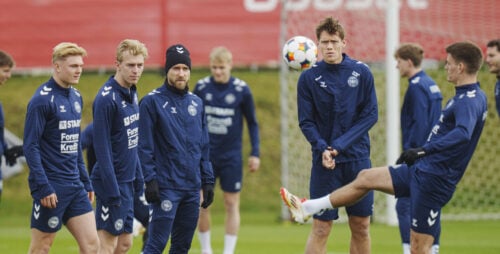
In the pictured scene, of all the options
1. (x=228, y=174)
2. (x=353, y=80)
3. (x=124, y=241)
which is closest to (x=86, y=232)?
(x=124, y=241)

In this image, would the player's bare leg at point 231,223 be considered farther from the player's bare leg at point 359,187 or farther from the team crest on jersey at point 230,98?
the player's bare leg at point 359,187

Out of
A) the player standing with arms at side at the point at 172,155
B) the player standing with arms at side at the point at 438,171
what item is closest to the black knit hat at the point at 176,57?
the player standing with arms at side at the point at 172,155

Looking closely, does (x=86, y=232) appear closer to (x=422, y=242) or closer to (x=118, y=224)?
(x=118, y=224)

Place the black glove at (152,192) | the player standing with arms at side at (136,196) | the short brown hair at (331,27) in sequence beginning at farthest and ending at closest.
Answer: the player standing with arms at side at (136,196)
the short brown hair at (331,27)
the black glove at (152,192)

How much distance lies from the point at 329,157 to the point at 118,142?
1815mm

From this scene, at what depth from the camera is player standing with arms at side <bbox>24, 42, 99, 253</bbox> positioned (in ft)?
25.7

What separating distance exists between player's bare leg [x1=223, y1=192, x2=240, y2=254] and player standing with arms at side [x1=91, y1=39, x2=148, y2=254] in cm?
279

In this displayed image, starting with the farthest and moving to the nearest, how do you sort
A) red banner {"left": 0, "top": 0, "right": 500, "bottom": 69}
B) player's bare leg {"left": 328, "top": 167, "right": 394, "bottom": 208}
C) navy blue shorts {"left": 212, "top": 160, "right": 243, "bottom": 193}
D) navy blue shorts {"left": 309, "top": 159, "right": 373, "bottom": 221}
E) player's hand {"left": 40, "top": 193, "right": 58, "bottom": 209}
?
1. red banner {"left": 0, "top": 0, "right": 500, "bottom": 69}
2. navy blue shorts {"left": 212, "top": 160, "right": 243, "bottom": 193}
3. navy blue shorts {"left": 309, "top": 159, "right": 373, "bottom": 221}
4. player's bare leg {"left": 328, "top": 167, "right": 394, "bottom": 208}
5. player's hand {"left": 40, "top": 193, "right": 58, "bottom": 209}

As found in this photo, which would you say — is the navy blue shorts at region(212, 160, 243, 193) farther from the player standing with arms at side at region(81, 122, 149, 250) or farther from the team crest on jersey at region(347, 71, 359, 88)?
the team crest on jersey at region(347, 71, 359, 88)

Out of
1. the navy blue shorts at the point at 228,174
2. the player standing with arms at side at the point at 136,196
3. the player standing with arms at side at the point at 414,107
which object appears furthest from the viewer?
the navy blue shorts at the point at 228,174

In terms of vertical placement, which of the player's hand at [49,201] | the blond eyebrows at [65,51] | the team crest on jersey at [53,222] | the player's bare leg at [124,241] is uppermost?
the blond eyebrows at [65,51]

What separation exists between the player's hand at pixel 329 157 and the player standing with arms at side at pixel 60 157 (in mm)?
2034

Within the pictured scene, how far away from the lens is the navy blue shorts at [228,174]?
1172cm

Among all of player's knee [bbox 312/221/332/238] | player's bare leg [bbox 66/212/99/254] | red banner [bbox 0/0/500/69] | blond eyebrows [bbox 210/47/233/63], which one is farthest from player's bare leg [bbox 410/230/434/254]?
red banner [bbox 0/0/500/69]
